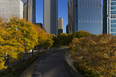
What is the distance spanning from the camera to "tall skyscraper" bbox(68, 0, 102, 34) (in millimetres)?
136250

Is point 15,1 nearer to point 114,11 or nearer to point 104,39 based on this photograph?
point 104,39

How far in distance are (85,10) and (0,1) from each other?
103 m

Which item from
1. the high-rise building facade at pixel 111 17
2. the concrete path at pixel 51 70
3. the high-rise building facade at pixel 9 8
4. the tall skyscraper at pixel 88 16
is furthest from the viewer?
the tall skyscraper at pixel 88 16

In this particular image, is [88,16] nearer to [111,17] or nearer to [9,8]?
[111,17]

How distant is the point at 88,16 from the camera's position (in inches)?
5399

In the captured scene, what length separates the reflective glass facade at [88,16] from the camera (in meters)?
136

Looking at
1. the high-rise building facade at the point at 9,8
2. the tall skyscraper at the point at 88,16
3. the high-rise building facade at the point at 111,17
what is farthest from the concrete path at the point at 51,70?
the tall skyscraper at the point at 88,16

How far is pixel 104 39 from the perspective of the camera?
1920 centimetres

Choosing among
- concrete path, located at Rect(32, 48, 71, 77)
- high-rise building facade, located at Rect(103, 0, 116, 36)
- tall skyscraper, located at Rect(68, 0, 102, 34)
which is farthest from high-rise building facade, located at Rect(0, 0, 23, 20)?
tall skyscraper, located at Rect(68, 0, 102, 34)

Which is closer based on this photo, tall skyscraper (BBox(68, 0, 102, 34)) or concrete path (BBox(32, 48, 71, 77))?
concrete path (BBox(32, 48, 71, 77))

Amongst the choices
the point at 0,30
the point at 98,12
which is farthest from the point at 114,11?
the point at 0,30

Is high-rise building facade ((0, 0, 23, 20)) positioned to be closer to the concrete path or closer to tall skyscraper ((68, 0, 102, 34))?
the concrete path

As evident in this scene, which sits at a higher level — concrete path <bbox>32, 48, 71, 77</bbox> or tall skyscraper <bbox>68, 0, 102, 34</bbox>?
tall skyscraper <bbox>68, 0, 102, 34</bbox>

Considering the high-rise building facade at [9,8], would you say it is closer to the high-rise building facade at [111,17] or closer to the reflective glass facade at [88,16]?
the high-rise building facade at [111,17]
